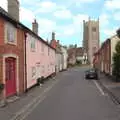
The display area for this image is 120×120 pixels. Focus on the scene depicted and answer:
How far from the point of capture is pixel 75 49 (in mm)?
176125

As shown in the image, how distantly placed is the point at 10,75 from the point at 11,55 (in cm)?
130

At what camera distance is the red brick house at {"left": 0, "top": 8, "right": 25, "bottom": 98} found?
21.3 metres

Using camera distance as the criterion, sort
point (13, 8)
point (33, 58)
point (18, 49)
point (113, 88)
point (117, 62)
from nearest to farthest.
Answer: point (18, 49) < point (13, 8) < point (113, 88) < point (33, 58) < point (117, 62)

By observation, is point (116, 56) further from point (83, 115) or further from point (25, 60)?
point (83, 115)

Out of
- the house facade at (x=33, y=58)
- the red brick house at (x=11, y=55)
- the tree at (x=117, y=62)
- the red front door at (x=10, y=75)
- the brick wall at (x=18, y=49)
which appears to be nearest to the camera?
the brick wall at (x=18, y=49)

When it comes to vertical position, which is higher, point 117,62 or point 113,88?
point 117,62

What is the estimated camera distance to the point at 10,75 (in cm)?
2366

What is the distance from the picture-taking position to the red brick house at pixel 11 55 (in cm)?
2130

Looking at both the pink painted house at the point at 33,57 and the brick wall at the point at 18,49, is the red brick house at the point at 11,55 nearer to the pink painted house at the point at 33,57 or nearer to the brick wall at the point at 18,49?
the brick wall at the point at 18,49

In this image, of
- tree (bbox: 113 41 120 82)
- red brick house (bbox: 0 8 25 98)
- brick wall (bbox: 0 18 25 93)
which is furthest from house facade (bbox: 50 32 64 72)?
red brick house (bbox: 0 8 25 98)

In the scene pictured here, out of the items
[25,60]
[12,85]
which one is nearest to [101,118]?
[12,85]

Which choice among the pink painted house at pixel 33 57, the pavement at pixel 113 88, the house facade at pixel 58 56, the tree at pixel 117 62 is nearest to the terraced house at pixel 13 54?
the pink painted house at pixel 33 57

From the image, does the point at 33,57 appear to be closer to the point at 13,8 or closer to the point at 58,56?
the point at 13,8

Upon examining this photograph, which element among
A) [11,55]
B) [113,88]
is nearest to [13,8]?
[11,55]
